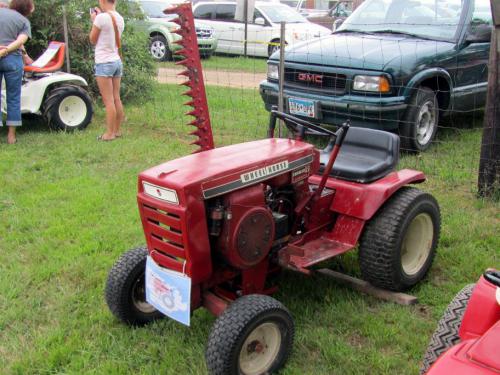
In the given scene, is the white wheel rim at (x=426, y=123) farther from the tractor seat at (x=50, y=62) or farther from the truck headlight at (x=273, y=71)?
the tractor seat at (x=50, y=62)

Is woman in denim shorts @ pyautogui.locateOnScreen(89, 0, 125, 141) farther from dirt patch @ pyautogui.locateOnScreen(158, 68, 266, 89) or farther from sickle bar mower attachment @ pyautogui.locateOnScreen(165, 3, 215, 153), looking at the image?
dirt patch @ pyautogui.locateOnScreen(158, 68, 266, 89)

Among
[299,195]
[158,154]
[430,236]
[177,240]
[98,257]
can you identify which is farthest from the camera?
[158,154]

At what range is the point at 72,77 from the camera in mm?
7793

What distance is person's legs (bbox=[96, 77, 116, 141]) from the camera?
7.04m

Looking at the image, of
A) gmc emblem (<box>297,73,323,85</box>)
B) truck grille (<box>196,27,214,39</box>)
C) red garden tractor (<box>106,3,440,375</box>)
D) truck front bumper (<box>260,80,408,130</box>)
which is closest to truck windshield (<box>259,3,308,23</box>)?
truck grille (<box>196,27,214,39</box>)

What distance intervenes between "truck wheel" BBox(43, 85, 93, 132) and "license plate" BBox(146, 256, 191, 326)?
509cm

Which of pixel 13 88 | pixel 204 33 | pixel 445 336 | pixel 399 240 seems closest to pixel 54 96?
pixel 13 88

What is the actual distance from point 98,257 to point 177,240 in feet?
4.95

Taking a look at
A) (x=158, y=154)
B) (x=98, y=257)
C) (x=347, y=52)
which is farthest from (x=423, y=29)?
(x=98, y=257)

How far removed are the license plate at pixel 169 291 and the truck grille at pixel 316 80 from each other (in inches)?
147

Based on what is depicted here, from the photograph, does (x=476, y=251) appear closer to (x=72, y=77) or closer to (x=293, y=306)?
(x=293, y=306)

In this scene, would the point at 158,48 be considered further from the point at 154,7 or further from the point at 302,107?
the point at 302,107

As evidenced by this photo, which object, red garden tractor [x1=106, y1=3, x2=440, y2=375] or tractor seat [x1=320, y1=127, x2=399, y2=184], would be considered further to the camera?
tractor seat [x1=320, y1=127, x2=399, y2=184]

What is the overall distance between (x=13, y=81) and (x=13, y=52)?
0.34 metres
